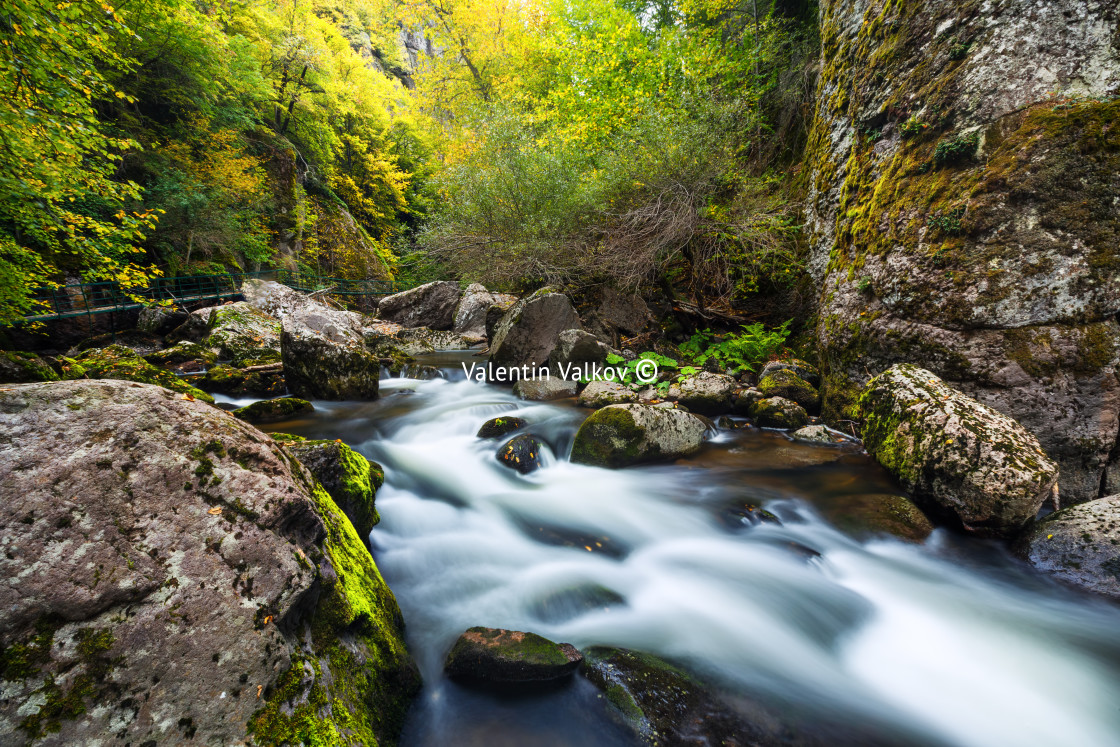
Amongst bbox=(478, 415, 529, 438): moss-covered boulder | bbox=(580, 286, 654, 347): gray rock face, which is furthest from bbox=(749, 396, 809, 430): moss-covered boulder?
bbox=(580, 286, 654, 347): gray rock face

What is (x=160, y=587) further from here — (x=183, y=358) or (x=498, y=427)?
(x=183, y=358)

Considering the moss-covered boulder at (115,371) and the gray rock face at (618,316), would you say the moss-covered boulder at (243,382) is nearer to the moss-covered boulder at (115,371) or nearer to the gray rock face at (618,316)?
the moss-covered boulder at (115,371)

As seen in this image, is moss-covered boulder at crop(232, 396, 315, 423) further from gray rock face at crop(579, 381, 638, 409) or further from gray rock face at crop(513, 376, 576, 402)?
gray rock face at crop(579, 381, 638, 409)

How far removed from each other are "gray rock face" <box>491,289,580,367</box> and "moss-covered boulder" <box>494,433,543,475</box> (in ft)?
11.8

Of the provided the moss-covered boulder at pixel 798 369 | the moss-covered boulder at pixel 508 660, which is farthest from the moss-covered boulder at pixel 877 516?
the moss-covered boulder at pixel 798 369

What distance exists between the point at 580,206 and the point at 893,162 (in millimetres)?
6050

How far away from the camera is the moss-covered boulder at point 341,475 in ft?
9.26

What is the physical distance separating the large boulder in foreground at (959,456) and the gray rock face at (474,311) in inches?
502

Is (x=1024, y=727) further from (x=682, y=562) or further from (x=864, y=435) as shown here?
(x=864, y=435)

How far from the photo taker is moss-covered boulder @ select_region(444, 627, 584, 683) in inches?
91.7

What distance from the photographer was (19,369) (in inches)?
114

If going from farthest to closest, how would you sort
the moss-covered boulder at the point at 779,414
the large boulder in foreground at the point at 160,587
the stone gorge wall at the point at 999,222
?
the moss-covered boulder at the point at 779,414, the stone gorge wall at the point at 999,222, the large boulder in foreground at the point at 160,587

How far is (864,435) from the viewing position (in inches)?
196

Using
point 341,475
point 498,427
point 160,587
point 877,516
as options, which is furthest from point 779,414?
point 160,587
